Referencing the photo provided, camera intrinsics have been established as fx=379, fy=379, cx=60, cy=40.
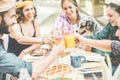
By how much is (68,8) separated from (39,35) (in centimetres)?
26

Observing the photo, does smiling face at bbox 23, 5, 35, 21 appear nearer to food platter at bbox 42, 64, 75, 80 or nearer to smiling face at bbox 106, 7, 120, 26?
food platter at bbox 42, 64, 75, 80

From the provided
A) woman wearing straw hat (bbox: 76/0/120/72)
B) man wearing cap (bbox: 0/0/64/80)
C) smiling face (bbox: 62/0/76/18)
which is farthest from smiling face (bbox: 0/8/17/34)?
woman wearing straw hat (bbox: 76/0/120/72)

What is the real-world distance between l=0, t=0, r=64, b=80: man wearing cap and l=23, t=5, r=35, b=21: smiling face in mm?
75

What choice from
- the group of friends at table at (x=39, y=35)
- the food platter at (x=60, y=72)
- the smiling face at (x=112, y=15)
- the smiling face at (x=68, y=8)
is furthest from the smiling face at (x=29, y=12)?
the smiling face at (x=112, y=15)

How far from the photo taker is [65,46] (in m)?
2.51

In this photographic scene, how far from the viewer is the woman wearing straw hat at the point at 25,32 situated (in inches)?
97.7

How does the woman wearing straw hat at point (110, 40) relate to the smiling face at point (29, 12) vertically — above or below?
below

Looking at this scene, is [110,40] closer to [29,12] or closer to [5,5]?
[29,12]

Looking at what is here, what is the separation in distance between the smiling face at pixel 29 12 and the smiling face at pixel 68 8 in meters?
0.21

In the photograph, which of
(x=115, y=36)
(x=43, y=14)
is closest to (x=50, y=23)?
(x=43, y=14)

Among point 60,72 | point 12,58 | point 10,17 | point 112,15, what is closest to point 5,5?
point 10,17

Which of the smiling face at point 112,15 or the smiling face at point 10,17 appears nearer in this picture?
the smiling face at point 10,17

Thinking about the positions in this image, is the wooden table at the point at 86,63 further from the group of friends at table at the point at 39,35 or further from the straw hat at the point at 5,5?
the straw hat at the point at 5,5

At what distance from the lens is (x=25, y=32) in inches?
99.2
